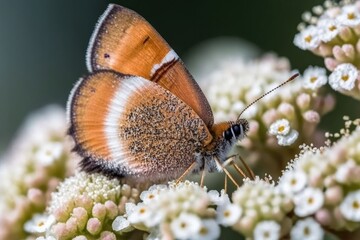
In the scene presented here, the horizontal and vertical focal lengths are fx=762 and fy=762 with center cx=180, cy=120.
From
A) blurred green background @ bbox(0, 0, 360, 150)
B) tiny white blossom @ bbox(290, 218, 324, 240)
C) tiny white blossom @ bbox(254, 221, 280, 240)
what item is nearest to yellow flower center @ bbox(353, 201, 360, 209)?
tiny white blossom @ bbox(290, 218, 324, 240)

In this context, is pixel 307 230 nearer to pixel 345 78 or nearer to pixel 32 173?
pixel 345 78

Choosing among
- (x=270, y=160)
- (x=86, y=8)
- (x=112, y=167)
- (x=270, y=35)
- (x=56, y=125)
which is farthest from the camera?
(x=86, y=8)

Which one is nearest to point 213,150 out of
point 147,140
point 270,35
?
point 147,140

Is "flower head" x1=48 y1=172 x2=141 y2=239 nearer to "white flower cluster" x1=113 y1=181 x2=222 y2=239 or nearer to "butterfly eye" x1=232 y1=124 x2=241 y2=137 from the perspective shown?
"white flower cluster" x1=113 y1=181 x2=222 y2=239

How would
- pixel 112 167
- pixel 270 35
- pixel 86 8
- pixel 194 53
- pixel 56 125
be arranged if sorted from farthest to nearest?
pixel 86 8, pixel 270 35, pixel 194 53, pixel 56 125, pixel 112 167

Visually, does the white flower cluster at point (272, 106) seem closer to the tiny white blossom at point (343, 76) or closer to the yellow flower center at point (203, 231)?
the tiny white blossom at point (343, 76)

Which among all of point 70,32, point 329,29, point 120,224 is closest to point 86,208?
point 120,224

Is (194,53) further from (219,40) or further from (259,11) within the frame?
(259,11)
